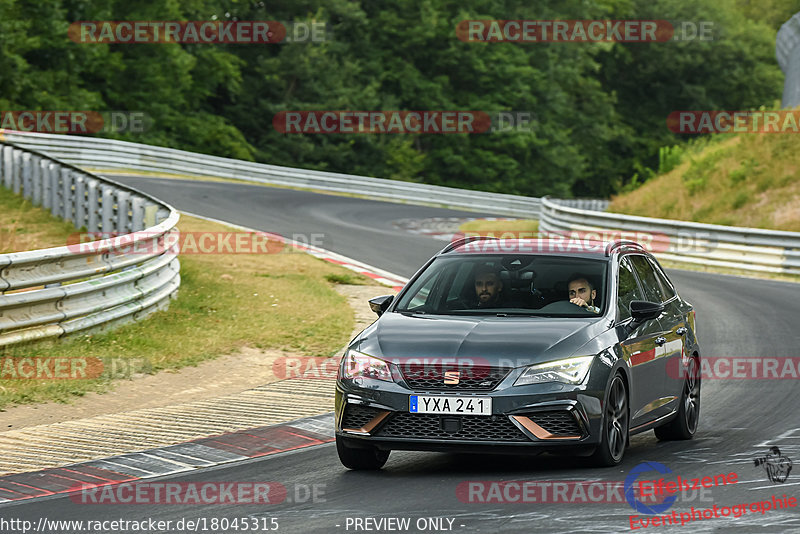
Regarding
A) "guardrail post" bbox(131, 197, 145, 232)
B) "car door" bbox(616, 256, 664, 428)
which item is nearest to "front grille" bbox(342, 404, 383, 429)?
"car door" bbox(616, 256, 664, 428)

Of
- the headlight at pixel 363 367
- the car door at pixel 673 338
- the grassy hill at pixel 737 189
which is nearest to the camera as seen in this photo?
the headlight at pixel 363 367

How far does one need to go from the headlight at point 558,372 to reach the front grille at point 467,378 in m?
0.13

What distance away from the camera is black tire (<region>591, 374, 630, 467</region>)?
26.0 feet

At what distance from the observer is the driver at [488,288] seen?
353 inches

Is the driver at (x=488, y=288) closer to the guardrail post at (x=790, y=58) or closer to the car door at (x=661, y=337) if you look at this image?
the car door at (x=661, y=337)

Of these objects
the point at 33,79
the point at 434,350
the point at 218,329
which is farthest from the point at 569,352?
the point at 33,79

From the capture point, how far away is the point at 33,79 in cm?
5094

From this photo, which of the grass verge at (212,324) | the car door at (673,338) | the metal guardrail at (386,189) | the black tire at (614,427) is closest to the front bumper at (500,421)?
the black tire at (614,427)

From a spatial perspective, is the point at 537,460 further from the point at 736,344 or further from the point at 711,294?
the point at 711,294

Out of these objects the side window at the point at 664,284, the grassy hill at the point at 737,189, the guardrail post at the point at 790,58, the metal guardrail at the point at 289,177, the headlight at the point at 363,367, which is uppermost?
the guardrail post at the point at 790,58

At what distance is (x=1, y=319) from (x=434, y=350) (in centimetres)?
531

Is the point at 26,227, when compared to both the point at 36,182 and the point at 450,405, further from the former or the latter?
the point at 450,405

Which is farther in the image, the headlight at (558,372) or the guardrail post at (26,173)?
the guardrail post at (26,173)

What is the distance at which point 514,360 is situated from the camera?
772cm
